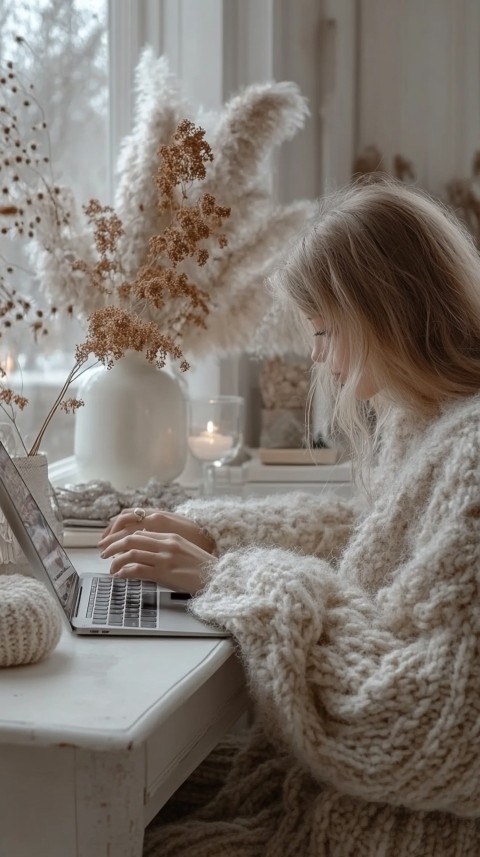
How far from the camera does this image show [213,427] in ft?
6.12

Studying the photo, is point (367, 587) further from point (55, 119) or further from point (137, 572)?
point (55, 119)

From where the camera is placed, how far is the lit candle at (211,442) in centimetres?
187

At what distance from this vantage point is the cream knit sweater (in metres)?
0.95

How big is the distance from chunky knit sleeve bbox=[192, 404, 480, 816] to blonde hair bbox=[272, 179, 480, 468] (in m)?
0.15

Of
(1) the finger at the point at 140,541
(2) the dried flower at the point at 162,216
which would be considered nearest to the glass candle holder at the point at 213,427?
(2) the dried flower at the point at 162,216

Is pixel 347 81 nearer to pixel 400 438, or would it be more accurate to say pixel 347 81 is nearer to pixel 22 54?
pixel 22 54

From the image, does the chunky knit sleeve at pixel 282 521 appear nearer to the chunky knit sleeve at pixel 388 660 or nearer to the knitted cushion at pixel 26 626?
the chunky knit sleeve at pixel 388 660

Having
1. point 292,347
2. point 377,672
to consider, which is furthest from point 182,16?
point 377,672

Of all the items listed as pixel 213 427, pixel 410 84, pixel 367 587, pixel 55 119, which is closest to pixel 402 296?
pixel 367 587

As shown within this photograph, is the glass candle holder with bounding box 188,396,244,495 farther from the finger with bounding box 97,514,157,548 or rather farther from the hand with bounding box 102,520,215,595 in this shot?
the hand with bounding box 102,520,215,595

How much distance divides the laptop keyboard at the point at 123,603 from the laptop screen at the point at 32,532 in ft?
0.09

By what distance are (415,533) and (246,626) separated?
0.70 ft

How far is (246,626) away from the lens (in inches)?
39.9

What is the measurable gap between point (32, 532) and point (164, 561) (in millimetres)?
171
